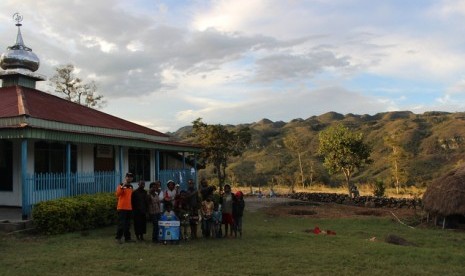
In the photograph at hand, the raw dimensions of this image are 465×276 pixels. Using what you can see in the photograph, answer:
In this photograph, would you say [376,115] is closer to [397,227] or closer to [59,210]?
[397,227]

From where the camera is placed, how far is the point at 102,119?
19.8 metres

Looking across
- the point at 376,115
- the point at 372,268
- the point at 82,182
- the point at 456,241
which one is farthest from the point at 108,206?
the point at 376,115

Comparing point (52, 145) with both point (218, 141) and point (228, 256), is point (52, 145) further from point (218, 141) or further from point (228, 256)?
point (218, 141)

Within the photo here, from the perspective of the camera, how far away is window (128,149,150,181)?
20359 millimetres

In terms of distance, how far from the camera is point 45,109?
16250mm

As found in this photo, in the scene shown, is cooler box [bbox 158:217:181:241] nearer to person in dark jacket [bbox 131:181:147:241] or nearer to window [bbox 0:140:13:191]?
person in dark jacket [bbox 131:181:147:241]

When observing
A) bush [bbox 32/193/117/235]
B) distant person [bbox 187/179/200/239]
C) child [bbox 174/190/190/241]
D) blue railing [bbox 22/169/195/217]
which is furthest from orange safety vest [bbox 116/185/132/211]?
blue railing [bbox 22/169/195/217]

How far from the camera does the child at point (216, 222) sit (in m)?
11.4

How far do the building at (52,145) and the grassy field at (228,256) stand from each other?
2758 millimetres

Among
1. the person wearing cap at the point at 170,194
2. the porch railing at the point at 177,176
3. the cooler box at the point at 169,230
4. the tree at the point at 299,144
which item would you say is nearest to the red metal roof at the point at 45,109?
the porch railing at the point at 177,176

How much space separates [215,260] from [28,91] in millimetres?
12596

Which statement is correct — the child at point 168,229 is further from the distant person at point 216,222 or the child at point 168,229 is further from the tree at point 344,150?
the tree at point 344,150

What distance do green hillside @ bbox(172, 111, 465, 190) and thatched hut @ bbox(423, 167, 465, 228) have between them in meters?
19.3

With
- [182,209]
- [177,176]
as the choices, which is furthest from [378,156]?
[182,209]
